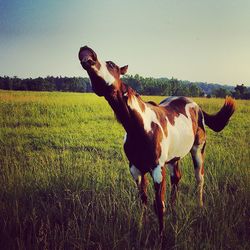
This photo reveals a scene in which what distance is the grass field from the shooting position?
6.65ft

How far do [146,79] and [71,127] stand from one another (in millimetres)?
1384

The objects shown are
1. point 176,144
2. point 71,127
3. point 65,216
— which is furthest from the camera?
point 71,127

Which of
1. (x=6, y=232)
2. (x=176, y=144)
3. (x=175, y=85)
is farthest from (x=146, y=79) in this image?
(x=6, y=232)

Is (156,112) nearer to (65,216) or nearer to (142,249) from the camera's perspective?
(142,249)

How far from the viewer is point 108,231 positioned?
2027 mm

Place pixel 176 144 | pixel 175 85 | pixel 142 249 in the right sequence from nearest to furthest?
pixel 142 249 → pixel 176 144 → pixel 175 85

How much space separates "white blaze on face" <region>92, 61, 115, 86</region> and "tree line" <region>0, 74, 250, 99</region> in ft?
3.59

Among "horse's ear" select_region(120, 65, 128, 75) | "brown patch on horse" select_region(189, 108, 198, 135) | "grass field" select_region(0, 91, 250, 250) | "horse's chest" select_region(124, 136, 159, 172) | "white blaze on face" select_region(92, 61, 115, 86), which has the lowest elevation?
"grass field" select_region(0, 91, 250, 250)

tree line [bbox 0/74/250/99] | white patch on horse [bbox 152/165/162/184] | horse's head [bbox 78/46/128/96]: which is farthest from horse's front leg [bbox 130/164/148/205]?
tree line [bbox 0/74/250/99]

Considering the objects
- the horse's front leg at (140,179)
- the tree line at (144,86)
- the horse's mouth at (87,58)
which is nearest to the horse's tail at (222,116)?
the tree line at (144,86)

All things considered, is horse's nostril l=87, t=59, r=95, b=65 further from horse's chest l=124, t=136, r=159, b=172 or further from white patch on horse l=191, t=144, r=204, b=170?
white patch on horse l=191, t=144, r=204, b=170

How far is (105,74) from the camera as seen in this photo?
1.55 meters

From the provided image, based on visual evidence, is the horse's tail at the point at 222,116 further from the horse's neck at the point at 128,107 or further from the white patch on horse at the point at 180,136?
the horse's neck at the point at 128,107

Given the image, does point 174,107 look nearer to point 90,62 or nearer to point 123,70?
point 123,70
